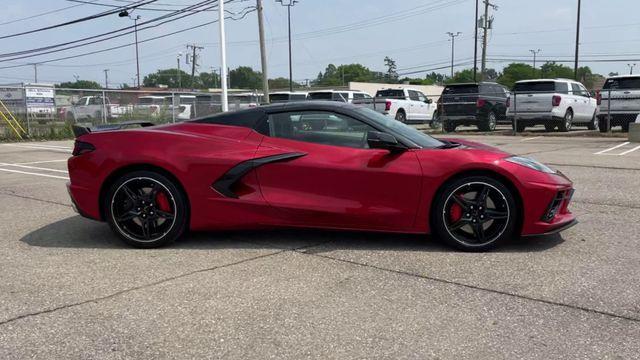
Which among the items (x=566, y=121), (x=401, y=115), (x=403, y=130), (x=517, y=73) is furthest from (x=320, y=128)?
(x=517, y=73)

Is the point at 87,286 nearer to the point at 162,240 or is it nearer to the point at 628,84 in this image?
the point at 162,240

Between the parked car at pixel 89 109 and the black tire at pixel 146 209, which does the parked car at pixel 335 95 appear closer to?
the parked car at pixel 89 109

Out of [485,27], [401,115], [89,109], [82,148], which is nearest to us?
[82,148]

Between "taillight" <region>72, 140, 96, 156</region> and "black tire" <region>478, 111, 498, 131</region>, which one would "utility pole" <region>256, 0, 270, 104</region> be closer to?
"black tire" <region>478, 111, 498, 131</region>

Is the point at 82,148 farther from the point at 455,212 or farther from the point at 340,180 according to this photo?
the point at 455,212

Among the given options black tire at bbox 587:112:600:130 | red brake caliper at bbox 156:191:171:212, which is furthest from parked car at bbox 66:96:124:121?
red brake caliper at bbox 156:191:171:212

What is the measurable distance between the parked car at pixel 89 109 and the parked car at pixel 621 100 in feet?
63.3

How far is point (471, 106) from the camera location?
2120 centimetres

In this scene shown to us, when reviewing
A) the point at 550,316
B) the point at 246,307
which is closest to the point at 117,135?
the point at 246,307

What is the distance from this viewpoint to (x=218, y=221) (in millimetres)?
5180

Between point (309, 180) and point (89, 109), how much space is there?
2256 cm

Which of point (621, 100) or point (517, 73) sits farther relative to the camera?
point (517, 73)

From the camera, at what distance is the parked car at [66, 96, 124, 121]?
2506cm

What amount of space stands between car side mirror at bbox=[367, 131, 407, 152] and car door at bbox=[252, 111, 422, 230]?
43mm
